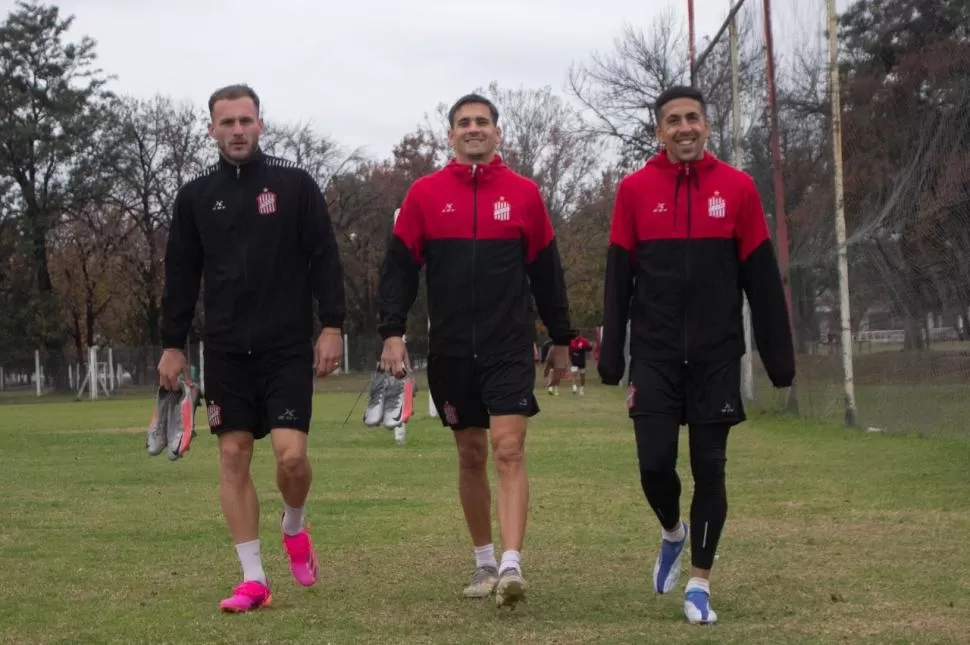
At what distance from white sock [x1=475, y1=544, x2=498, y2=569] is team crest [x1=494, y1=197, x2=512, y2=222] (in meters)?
1.47

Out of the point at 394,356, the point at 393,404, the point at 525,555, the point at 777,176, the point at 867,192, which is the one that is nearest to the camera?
the point at 394,356

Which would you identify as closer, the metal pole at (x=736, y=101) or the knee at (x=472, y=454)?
the knee at (x=472, y=454)

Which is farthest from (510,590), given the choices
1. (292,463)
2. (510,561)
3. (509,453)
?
(292,463)

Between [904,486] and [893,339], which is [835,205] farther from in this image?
[904,486]

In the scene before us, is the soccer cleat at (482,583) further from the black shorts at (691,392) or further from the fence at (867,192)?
the fence at (867,192)

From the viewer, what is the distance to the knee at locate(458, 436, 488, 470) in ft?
22.3

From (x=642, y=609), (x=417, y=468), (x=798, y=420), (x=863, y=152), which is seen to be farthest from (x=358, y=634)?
(x=798, y=420)

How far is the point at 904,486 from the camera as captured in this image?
1138cm

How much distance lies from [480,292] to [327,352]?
711mm

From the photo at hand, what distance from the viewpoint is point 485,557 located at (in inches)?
268

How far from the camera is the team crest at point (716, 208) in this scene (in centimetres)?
615

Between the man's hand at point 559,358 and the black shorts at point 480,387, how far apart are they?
32cm

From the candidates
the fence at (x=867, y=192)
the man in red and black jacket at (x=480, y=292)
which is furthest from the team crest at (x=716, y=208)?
the fence at (x=867, y=192)

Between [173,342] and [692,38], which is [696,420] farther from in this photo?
[692,38]
